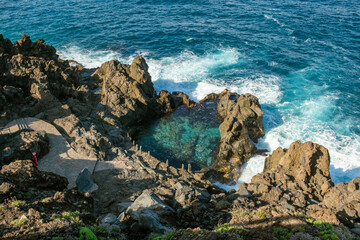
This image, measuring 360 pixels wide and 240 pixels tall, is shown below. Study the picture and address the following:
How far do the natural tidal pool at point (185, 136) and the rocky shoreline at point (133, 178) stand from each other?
1.31 m

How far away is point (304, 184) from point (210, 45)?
126ft

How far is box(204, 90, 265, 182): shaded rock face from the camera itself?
27.7 metres

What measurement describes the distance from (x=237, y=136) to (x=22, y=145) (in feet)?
70.6

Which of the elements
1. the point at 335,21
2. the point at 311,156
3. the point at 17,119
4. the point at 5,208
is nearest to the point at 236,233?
the point at 5,208

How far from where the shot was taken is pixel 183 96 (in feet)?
124

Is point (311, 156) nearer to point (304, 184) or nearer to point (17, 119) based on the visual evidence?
point (304, 184)

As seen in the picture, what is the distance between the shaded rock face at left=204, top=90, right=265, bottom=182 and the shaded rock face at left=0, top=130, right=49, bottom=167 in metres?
16.7

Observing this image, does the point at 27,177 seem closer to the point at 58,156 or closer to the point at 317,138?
the point at 58,156

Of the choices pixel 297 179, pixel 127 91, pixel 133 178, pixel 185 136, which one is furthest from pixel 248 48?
pixel 133 178

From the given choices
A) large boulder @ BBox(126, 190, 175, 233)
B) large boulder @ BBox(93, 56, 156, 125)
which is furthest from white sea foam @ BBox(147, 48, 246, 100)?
large boulder @ BBox(126, 190, 175, 233)

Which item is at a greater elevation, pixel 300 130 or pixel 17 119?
pixel 17 119

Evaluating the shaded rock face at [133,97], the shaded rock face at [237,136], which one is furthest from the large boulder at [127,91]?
the shaded rock face at [237,136]

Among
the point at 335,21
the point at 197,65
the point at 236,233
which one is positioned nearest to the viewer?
the point at 236,233

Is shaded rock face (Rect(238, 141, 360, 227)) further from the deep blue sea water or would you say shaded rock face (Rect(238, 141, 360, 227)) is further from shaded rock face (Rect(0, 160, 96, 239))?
shaded rock face (Rect(0, 160, 96, 239))
